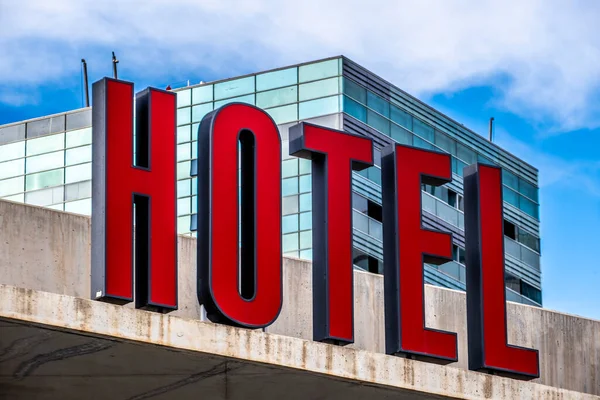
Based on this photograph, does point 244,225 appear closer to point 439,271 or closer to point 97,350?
point 97,350

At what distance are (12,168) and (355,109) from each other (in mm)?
27945

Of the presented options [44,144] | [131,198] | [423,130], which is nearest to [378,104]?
[423,130]

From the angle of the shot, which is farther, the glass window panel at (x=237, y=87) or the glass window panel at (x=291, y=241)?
the glass window panel at (x=237, y=87)

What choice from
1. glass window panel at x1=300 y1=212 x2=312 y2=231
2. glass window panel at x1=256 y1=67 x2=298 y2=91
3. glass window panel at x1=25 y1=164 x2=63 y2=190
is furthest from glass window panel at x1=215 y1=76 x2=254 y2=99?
glass window panel at x1=25 y1=164 x2=63 y2=190

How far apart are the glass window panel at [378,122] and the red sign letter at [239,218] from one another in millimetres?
59570

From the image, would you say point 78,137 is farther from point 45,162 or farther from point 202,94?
point 202,94

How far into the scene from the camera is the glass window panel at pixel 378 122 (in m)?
79.7

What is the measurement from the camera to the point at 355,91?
79312 mm

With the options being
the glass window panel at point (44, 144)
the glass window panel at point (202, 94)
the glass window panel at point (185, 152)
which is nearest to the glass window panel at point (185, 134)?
the glass window panel at point (185, 152)

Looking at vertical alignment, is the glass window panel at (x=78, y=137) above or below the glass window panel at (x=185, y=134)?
above

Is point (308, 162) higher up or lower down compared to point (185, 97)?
lower down

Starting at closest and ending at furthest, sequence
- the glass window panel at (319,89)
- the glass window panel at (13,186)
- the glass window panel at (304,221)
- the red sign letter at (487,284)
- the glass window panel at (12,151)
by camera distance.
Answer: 1. the red sign letter at (487,284)
2. the glass window panel at (304,221)
3. the glass window panel at (319,89)
4. the glass window panel at (13,186)
5. the glass window panel at (12,151)

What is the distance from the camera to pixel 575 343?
2523 centimetres

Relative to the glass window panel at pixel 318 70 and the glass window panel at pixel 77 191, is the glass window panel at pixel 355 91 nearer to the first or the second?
the glass window panel at pixel 318 70
